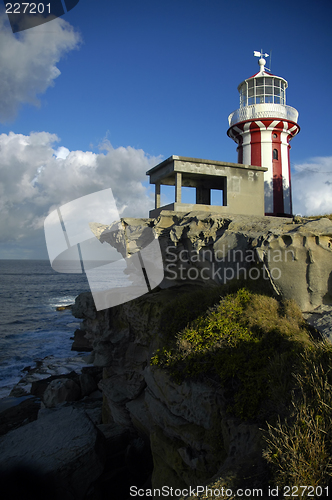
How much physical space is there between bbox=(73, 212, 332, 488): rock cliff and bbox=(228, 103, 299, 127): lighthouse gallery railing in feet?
49.5

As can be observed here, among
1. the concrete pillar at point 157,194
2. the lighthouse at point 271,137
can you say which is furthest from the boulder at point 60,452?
the lighthouse at point 271,137

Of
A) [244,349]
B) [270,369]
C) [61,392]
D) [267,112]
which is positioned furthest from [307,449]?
[267,112]

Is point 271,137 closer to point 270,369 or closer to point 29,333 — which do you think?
point 270,369

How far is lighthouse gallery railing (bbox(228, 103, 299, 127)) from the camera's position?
80.6ft

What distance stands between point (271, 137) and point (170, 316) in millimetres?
20419

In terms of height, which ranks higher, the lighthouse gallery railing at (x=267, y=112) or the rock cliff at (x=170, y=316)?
the lighthouse gallery railing at (x=267, y=112)

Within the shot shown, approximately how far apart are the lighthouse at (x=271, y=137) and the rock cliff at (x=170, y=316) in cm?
1337

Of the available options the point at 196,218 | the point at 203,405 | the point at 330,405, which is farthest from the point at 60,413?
the point at 330,405

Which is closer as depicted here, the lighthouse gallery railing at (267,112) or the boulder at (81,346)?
the lighthouse gallery railing at (267,112)

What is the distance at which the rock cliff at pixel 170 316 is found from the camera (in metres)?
6.41

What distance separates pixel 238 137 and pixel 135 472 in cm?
2433

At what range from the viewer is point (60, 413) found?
1100cm

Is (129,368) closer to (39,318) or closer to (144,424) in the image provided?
(144,424)

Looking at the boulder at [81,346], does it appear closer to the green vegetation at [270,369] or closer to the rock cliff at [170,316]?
the rock cliff at [170,316]
